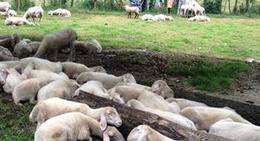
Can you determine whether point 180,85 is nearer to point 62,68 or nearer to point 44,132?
point 62,68

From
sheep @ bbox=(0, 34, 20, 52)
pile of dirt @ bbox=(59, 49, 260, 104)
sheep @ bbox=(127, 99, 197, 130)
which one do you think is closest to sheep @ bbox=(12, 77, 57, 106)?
sheep @ bbox=(127, 99, 197, 130)

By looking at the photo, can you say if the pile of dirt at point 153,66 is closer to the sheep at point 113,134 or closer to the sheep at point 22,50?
the sheep at point 22,50

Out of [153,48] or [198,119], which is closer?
[198,119]

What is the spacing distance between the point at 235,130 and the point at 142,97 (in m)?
1.93

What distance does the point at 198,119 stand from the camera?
7367 mm

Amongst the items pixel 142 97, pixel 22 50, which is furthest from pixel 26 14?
pixel 142 97

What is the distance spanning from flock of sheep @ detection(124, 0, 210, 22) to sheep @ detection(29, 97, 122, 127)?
69.1 feet

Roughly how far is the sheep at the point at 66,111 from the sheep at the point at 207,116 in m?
1.46

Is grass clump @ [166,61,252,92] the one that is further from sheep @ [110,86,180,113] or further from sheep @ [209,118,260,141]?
sheep @ [209,118,260,141]

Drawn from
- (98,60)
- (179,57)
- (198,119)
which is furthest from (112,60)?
(198,119)

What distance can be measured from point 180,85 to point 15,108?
3.75 meters

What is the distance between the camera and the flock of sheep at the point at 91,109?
614 cm

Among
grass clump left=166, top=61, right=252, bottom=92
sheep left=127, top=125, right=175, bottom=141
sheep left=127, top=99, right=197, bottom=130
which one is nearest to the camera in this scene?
sheep left=127, top=125, right=175, bottom=141

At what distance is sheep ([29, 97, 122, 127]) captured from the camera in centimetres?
637
